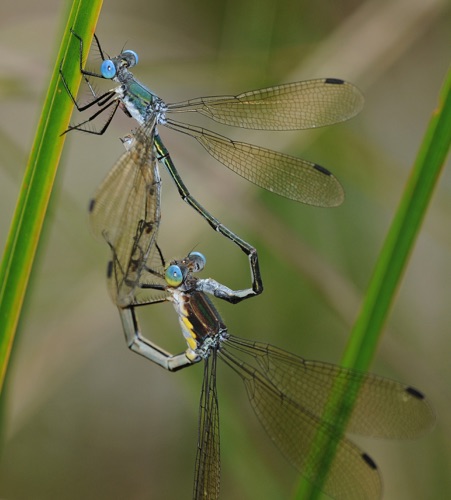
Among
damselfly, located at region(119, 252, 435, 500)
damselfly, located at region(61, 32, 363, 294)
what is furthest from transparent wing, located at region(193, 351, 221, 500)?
damselfly, located at region(61, 32, 363, 294)

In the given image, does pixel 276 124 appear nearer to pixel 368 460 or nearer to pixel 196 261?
pixel 196 261

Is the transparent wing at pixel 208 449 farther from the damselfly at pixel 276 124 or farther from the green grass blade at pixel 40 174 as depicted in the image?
the green grass blade at pixel 40 174

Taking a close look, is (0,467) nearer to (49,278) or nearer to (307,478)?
(49,278)

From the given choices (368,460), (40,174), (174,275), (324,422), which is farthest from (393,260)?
(40,174)

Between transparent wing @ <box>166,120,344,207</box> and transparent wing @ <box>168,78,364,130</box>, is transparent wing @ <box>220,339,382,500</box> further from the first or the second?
transparent wing @ <box>168,78,364,130</box>

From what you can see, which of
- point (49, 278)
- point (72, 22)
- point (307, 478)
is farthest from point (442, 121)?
point (49, 278)
